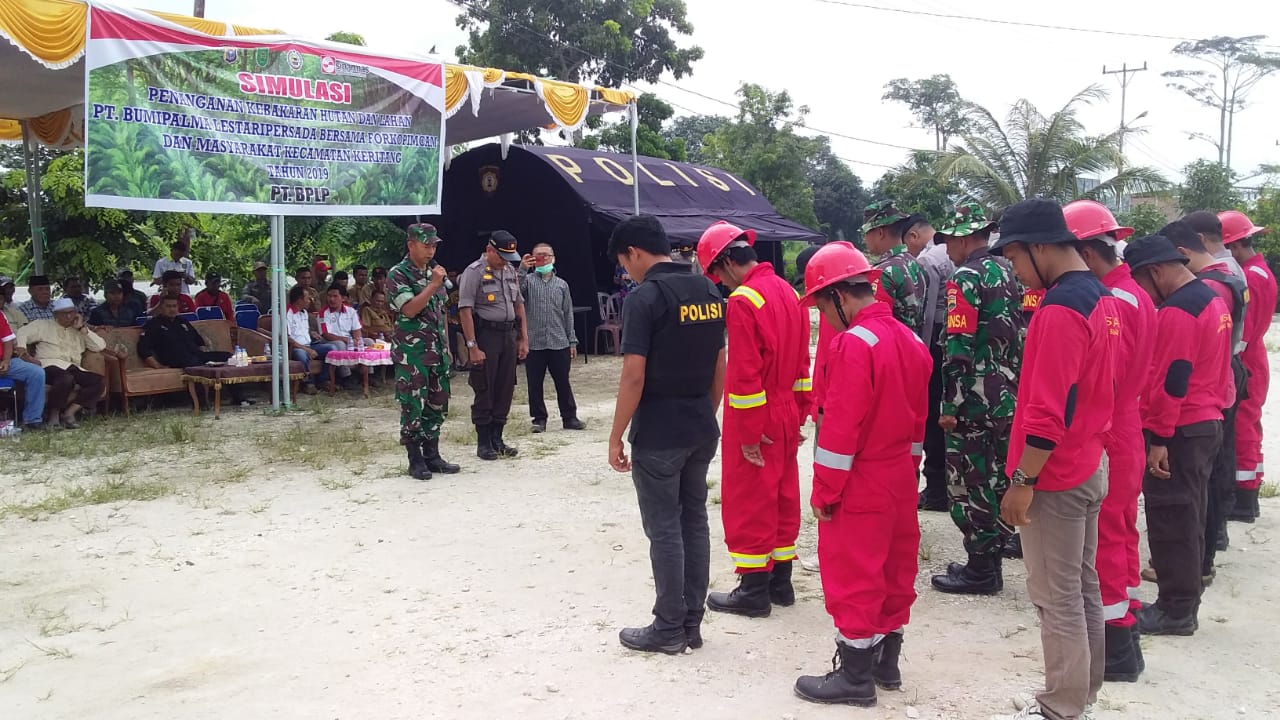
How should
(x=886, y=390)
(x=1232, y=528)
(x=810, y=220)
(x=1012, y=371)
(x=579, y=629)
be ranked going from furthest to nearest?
(x=810, y=220) → (x=1232, y=528) → (x=1012, y=371) → (x=579, y=629) → (x=886, y=390)

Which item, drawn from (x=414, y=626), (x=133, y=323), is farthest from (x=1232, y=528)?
(x=133, y=323)

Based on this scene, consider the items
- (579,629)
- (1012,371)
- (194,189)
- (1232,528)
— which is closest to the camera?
(579,629)

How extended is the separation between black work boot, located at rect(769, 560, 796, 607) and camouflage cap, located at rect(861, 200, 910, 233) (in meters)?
2.00

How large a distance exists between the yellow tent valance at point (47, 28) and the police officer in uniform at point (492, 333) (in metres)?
3.65

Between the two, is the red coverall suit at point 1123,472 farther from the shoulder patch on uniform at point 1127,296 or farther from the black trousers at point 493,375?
the black trousers at point 493,375

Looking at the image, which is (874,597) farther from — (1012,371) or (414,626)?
(414,626)

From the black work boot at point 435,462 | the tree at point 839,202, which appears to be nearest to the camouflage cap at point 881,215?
the black work boot at point 435,462

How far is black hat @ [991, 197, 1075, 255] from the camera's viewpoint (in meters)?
3.30

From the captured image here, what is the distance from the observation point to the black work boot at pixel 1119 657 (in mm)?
3818

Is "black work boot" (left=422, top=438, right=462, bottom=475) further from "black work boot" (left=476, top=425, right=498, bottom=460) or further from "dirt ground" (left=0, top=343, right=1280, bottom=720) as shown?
"black work boot" (left=476, top=425, right=498, bottom=460)

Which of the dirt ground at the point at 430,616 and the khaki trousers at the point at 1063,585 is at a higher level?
the khaki trousers at the point at 1063,585

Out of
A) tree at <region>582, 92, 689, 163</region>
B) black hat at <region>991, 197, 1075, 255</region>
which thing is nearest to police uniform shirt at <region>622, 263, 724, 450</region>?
black hat at <region>991, 197, 1075, 255</region>

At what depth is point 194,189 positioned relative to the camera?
8.89 metres

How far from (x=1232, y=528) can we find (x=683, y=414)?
13.5 ft
